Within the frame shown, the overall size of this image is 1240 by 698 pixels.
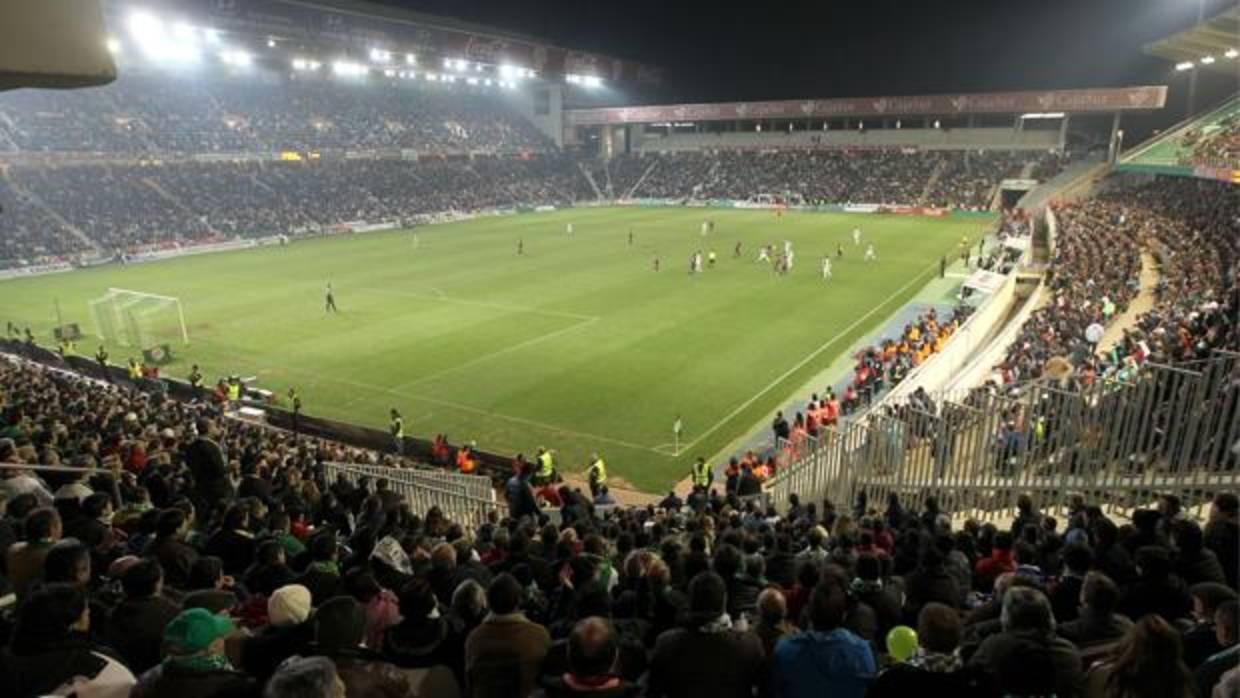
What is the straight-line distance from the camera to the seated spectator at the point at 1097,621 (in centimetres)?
452

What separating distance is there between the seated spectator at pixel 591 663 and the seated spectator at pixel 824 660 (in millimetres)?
827

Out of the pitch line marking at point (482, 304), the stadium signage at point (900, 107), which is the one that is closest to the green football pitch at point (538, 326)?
the pitch line marking at point (482, 304)

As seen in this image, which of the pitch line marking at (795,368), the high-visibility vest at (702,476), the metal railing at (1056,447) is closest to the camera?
the metal railing at (1056,447)

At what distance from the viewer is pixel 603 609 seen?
508 cm

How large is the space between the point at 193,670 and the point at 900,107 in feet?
271

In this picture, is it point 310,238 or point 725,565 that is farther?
point 310,238

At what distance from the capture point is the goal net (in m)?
A: 29.5

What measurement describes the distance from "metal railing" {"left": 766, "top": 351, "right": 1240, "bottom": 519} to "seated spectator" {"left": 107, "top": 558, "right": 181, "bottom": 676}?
29.9 feet

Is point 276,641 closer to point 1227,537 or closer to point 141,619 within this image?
point 141,619

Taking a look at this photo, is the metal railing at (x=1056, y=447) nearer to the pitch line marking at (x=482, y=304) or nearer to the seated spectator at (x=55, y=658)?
the seated spectator at (x=55, y=658)

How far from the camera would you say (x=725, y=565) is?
226 inches

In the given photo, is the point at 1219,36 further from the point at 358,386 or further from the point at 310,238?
the point at 310,238

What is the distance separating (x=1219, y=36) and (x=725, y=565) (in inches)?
1980

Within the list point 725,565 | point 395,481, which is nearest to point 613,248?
point 395,481
